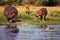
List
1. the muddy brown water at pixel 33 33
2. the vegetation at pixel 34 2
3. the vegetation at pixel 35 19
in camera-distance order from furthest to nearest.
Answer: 1. the vegetation at pixel 34 2
2. the vegetation at pixel 35 19
3. the muddy brown water at pixel 33 33

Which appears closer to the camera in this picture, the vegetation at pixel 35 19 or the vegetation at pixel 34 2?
the vegetation at pixel 35 19

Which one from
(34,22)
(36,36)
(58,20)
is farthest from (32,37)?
(58,20)

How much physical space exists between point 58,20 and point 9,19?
3.50m

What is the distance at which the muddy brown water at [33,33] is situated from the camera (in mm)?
17359

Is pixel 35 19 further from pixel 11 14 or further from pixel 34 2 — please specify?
pixel 34 2

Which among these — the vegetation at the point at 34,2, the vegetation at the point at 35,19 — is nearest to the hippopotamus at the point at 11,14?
the vegetation at the point at 35,19

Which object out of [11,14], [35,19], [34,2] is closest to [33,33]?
[11,14]

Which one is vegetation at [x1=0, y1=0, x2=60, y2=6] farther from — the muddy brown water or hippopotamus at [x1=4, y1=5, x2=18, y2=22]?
the muddy brown water

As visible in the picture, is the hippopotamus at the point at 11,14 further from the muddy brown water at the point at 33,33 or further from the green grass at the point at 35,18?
the muddy brown water at the point at 33,33

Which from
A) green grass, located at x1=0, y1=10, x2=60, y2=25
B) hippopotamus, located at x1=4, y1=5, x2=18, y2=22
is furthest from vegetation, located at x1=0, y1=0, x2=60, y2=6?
hippopotamus, located at x1=4, y1=5, x2=18, y2=22

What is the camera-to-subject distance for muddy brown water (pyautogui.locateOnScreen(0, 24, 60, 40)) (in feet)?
57.0

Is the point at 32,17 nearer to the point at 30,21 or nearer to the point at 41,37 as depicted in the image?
the point at 30,21

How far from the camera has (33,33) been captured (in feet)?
61.8

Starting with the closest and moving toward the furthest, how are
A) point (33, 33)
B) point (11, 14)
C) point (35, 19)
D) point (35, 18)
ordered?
point (33, 33) < point (11, 14) < point (35, 19) < point (35, 18)
